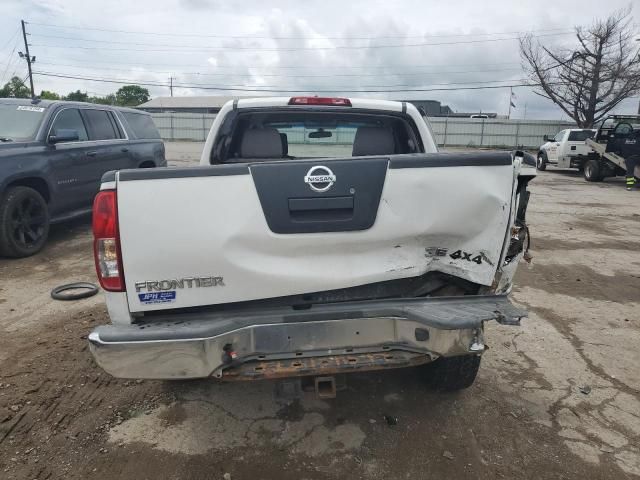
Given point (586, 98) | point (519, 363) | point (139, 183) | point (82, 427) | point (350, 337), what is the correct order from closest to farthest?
point (139, 183), point (350, 337), point (82, 427), point (519, 363), point (586, 98)

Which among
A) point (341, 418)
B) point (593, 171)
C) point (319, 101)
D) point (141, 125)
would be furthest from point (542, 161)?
point (341, 418)

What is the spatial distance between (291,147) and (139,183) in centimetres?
242

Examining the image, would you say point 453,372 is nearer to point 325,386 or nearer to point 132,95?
point 325,386

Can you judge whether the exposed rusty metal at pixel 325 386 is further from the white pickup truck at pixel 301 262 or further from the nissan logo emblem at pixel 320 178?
the nissan logo emblem at pixel 320 178

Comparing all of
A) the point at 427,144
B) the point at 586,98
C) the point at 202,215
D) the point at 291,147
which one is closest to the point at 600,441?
the point at 427,144

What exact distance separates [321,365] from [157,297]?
86 centimetres

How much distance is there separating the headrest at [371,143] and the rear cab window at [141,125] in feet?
20.5

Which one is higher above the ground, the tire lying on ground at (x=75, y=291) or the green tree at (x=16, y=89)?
the green tree at (x=16, y=89)

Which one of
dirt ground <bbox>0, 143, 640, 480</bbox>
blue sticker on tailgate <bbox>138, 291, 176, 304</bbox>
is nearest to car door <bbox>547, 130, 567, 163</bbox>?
dirt ground <bbox>0, 143, 640, 480</bbox>

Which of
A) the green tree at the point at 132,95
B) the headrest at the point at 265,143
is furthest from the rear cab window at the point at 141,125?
the green tree at the point at 132,95

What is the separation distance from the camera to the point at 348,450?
2803mm

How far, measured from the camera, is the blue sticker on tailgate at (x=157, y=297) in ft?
7.82

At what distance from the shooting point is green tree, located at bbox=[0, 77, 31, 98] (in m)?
49.6

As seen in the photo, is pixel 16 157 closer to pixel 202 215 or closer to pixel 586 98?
pixel 202 215
